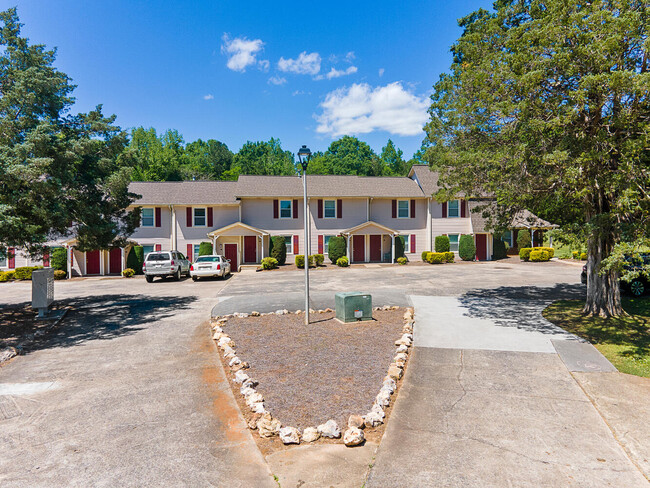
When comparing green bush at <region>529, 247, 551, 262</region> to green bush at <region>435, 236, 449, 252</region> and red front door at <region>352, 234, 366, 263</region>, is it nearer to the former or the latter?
green bush at <region>435, 236, 449, 252</region>

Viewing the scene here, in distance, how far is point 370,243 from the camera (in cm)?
3141

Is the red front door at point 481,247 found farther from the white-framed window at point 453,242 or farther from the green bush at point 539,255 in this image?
the green bush at point 539,255

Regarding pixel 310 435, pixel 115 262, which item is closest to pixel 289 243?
pixel 115 262

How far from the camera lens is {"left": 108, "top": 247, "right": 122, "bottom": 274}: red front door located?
27.6 m

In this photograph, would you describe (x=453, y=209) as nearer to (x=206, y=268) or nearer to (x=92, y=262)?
(x=206, y=268)

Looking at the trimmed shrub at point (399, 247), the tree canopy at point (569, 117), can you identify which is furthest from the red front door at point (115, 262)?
the tree canopy at point (569, 117)

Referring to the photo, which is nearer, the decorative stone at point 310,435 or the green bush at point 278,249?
the decorative stone at point 310,435

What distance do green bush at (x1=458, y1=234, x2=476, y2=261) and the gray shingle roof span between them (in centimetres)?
1879

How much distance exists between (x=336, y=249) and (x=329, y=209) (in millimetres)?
3646

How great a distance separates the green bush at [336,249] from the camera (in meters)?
29.4

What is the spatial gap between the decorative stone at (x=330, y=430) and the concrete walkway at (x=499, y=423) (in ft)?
1.78

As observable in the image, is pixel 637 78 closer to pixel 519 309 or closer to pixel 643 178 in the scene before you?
pixel 643 178

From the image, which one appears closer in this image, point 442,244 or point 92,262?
point 92,262

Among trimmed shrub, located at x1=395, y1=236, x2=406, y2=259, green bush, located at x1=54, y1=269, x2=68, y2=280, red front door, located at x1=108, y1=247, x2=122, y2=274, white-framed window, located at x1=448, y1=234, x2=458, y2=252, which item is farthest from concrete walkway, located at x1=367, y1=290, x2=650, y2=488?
green bush, located at x1=54, y1=269, x2=68, y2=280
